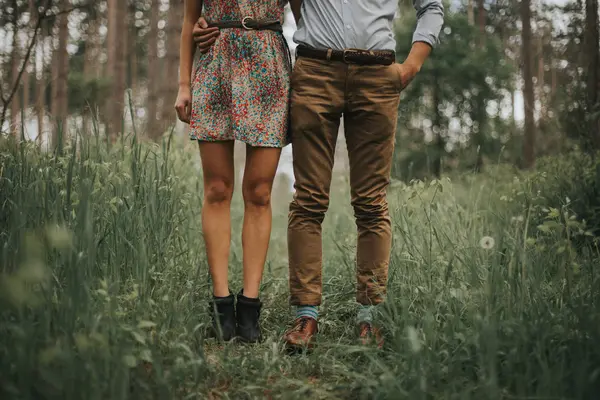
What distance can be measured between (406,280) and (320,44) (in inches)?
47.2

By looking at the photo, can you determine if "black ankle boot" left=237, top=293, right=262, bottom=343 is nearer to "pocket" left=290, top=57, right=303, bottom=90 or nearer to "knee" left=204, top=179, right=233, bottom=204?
"knee" left=204, top=179, right=233, bottom=204

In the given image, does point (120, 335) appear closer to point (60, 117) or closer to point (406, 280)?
point (60, 117)

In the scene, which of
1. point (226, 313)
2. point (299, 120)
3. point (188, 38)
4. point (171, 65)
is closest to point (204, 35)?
point (188, 38)

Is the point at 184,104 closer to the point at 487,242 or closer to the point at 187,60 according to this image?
the point at 187,60

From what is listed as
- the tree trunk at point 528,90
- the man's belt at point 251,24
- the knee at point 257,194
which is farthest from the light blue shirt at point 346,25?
the tree trunk at point 528,90

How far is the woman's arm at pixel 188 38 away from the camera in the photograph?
2508mm

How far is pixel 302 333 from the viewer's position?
2303mm

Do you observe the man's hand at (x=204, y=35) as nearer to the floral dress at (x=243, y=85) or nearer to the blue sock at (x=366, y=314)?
the floral dress at (x=243, y=85)

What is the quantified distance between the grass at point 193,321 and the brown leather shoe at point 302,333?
0.20 feet

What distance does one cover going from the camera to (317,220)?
8.00 feet

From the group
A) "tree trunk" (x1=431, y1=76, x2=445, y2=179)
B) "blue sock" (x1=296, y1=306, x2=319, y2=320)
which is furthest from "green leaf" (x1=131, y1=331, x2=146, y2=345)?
"tree trunk" (x1=431, y1=76, x2=445, y2=179)

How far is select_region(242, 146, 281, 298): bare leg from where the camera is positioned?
2.40 metres

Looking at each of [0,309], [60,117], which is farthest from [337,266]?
[0,309]

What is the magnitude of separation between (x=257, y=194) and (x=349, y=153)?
47cm
